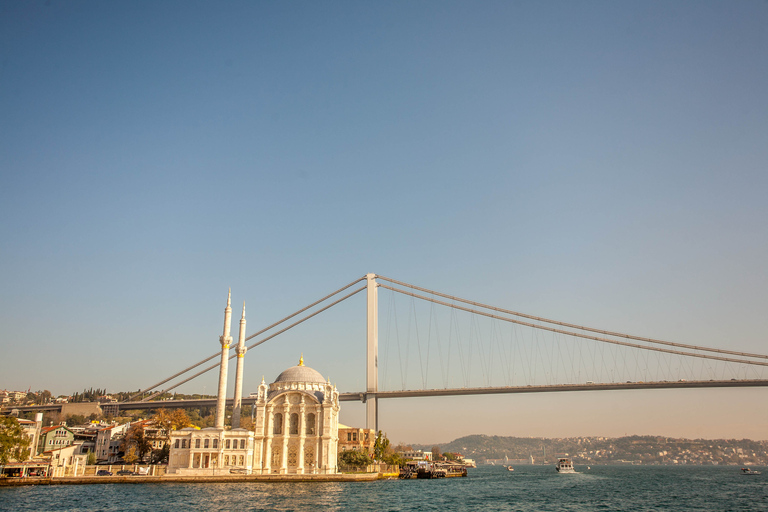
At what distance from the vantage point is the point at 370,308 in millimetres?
63000

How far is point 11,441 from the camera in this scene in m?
39.6

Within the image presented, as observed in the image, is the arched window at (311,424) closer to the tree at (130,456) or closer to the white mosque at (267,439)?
the white mosque at (267,439)

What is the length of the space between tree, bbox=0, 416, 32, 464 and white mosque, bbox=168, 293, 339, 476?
33.1 feet

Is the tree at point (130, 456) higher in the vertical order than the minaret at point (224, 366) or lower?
lower

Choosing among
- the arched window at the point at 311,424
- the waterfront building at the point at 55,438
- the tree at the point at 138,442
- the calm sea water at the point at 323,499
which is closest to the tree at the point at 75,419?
the waterfront building at the point at 55,438

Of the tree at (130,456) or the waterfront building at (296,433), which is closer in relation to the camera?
the waterfront building at (296,433)

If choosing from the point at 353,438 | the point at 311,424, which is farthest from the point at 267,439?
the point at 353,438

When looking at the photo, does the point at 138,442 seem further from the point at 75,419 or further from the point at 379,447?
the point at 75,419

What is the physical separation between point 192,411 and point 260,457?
227ft

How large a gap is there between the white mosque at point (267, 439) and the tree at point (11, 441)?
10075mm

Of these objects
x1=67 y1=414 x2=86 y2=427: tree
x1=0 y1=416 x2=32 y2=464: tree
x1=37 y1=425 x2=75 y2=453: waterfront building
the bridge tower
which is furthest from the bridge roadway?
x1=67 y1=414 x2=86 y2=427: tree

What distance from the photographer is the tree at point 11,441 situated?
1543 inches

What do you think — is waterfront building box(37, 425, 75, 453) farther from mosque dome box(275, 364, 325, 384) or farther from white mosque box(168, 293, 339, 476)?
mosque dome box(275, 364, 325, 384)

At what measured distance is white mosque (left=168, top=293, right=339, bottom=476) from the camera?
4712 centimetres
